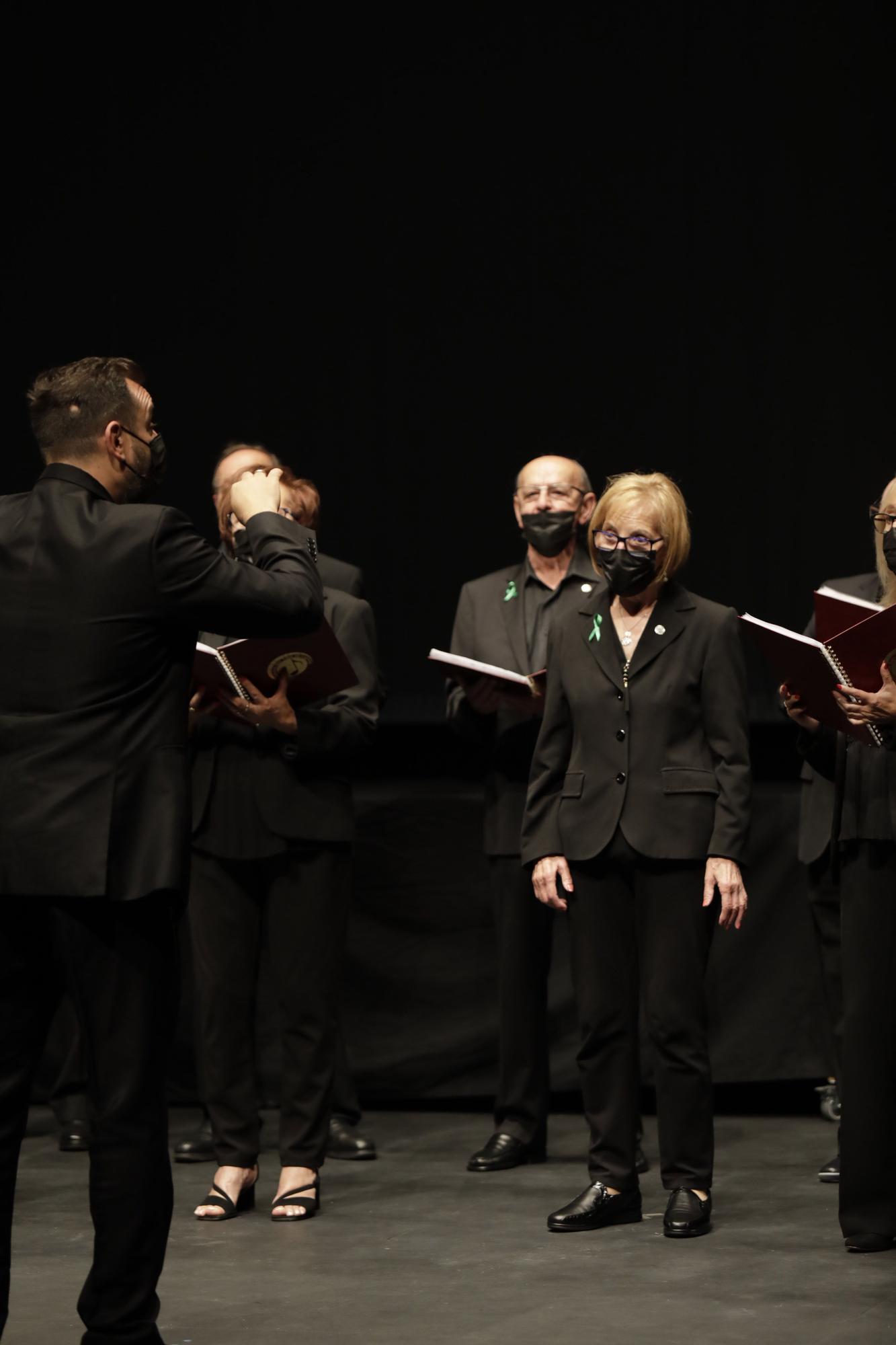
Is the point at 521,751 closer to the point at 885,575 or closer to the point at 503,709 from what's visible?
the point at 503,709

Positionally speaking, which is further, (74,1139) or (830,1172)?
(74,1139)

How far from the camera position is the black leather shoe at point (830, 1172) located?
4.27 meters

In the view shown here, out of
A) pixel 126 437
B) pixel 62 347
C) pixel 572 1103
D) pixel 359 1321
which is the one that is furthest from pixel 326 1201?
pixel 62 347

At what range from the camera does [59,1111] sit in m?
4.99

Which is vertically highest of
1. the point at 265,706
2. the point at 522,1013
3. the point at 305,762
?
the point at 265,706

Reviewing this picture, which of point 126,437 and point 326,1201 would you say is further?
point 326,1201

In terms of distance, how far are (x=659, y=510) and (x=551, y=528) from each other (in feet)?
2.71

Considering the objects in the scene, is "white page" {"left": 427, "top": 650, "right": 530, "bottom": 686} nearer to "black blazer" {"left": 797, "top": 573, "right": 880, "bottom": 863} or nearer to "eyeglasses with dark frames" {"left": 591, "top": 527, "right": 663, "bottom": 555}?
"eyeglasses with dark frames" {"left": 591, "top": 527, "right": 663, "bottom": 555}

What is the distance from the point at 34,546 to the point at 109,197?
10.5ft

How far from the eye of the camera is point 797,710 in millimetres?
Result: 3590

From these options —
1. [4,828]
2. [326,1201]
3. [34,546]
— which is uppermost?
[34,546]

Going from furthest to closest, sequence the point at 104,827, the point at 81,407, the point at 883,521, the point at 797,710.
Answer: the point at 797,710 → the point at 883,521 → the point at 81,407 → the point at 104,827

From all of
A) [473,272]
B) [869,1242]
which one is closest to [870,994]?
[869,1242]

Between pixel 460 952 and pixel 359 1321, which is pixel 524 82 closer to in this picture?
pixel 460 952
